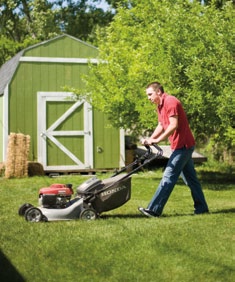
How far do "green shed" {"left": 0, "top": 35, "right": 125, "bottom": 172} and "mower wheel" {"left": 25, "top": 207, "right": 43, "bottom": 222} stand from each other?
817cm

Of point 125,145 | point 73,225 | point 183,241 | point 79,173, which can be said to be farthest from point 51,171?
point 183,241

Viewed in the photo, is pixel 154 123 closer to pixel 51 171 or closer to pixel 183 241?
pixel 51 171

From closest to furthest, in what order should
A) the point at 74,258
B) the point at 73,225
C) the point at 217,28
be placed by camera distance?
the point at 74,258
the point at 73,225
the point at 217,28

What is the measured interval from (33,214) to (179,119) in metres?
2.08

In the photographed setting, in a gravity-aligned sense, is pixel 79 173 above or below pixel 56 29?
below

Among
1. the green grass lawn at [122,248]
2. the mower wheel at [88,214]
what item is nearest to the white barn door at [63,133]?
the green grass lawn at [122,248]

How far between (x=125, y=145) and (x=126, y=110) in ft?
13.4

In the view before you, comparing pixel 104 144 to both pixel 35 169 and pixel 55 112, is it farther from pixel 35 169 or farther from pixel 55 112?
pixel 35 169

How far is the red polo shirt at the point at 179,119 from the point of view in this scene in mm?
7406

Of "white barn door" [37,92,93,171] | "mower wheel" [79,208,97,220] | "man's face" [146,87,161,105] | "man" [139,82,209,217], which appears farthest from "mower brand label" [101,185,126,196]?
"white barn door" [37,92,93,171]

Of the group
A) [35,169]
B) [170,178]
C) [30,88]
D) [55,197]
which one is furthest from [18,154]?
[170,178]

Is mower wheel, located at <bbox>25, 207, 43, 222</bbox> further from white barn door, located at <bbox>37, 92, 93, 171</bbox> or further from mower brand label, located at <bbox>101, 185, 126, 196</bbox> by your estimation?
white barn door, located at <bbox>37, 92, 93, 171</bbox>

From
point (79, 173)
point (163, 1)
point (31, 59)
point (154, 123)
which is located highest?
point (163, 1)

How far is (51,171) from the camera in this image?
15406 millimetres
